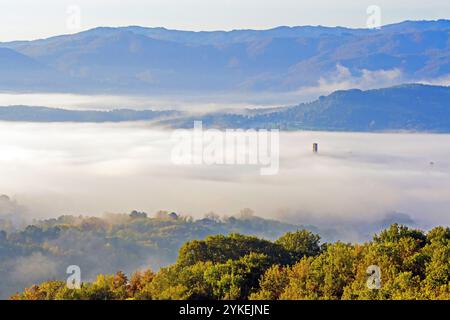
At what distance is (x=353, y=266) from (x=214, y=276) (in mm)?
9397

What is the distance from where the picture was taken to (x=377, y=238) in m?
61.4

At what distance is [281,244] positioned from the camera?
69.6m

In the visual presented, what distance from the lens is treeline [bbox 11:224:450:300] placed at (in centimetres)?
4323

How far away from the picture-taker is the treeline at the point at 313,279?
43225 millimetres

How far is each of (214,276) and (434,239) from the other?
1790 centimetres

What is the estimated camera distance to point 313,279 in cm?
4809
